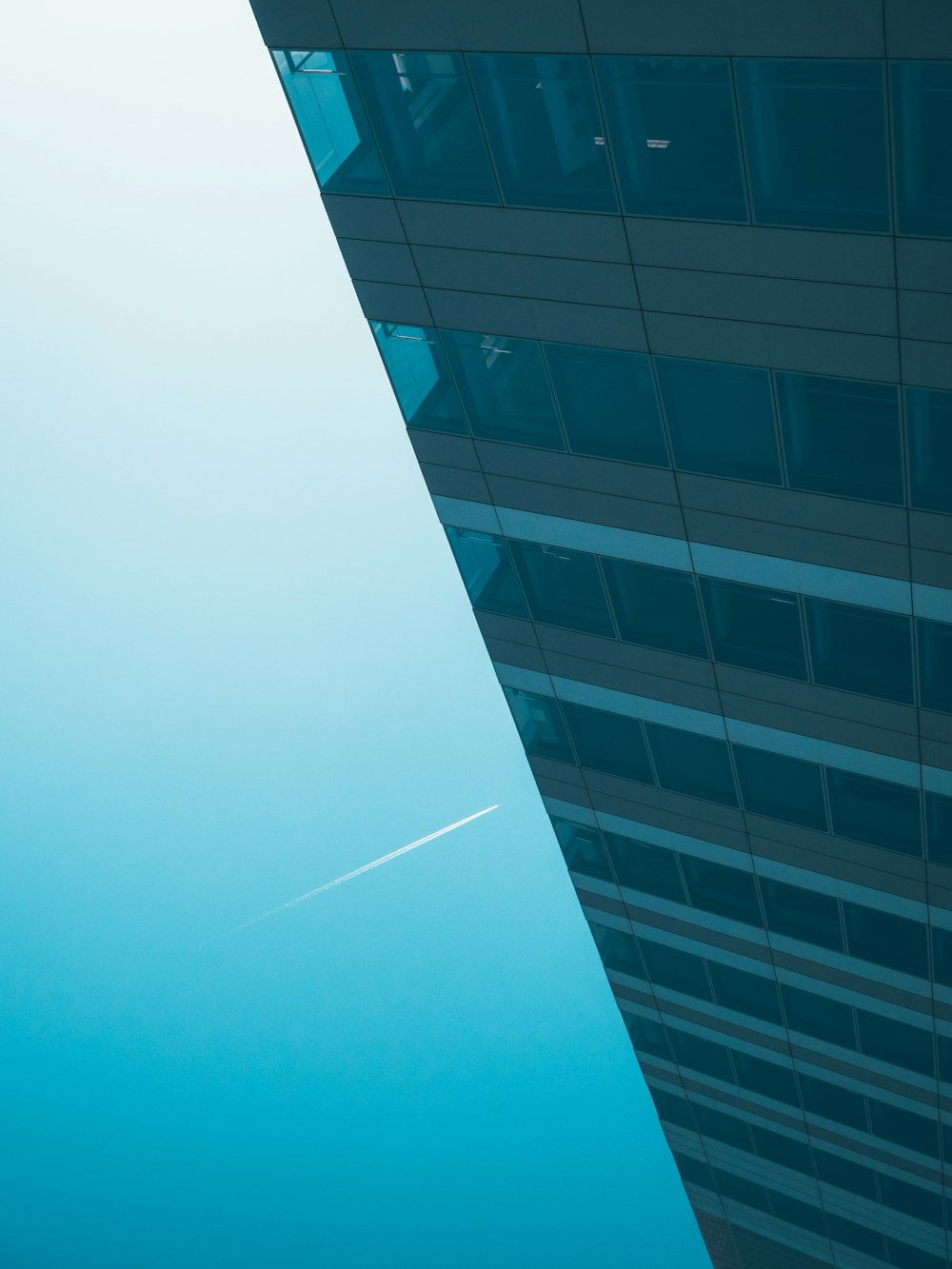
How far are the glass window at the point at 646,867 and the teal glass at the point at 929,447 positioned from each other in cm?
1264

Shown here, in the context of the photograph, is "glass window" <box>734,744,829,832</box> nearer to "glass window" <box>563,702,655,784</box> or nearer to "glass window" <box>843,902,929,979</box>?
"glass window" <box>563,702,655,784</box>

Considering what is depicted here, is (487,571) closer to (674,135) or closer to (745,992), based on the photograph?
(674,135)

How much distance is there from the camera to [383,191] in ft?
59.2

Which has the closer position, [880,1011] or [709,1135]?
[880,1011]

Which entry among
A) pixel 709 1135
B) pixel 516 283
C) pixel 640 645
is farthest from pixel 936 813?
pixel 709 1135

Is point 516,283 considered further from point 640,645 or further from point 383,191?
point 640,645

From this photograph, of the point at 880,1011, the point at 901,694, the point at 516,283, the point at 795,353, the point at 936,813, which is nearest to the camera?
the point at 795,353

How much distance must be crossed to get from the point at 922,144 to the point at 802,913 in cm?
1720

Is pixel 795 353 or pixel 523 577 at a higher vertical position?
pixel 523 577

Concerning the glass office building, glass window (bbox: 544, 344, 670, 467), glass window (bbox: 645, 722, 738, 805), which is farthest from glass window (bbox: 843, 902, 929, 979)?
glass window (bbox: 544, 344, 670, 467)

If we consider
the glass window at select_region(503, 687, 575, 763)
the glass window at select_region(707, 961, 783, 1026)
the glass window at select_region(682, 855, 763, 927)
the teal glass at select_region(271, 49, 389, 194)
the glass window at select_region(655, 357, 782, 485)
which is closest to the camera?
the teal glass at select_region(271, 49, 389, 194)

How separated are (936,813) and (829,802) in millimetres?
1993

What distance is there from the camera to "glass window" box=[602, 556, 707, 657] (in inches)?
840

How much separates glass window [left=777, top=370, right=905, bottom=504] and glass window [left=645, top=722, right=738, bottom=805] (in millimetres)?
7262
